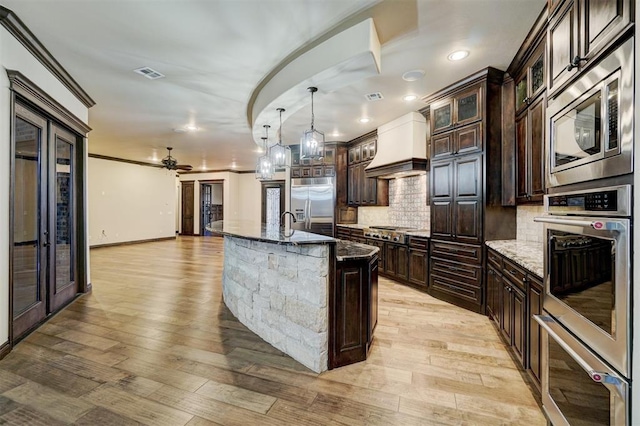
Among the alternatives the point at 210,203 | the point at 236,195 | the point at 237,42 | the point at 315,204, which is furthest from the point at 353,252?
the point at 210,203

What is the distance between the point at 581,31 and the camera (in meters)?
1.41

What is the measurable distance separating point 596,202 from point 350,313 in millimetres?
1746

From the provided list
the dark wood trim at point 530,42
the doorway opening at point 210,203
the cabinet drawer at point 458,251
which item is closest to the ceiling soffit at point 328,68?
the dark wood trim at point 530,42

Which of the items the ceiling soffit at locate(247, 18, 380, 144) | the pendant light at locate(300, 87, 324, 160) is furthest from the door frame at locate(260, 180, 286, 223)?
the pendant light at locate(300, 87, 324, 160)

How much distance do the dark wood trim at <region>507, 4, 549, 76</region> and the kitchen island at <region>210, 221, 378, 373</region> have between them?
2.26 meters

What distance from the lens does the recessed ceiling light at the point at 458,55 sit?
3.00 meters

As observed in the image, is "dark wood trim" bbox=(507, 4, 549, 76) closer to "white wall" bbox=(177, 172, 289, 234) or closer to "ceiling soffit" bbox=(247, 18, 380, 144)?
"ceiling soffit" bbox=(247, 18, 380, 144)

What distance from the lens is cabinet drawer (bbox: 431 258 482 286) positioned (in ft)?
12.0

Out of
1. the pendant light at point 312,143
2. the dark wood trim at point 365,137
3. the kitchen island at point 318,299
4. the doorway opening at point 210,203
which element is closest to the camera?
the kitchen island at point 318,299

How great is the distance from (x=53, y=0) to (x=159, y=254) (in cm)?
660

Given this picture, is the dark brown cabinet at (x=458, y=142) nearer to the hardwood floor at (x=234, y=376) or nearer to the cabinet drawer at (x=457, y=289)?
the cabinet drawer at (x=457, y=289)

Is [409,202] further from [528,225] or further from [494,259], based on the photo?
[494,259]

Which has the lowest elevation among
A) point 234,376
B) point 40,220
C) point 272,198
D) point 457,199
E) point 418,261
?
point 234,376

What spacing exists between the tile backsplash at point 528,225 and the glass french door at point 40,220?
5.09 meters
